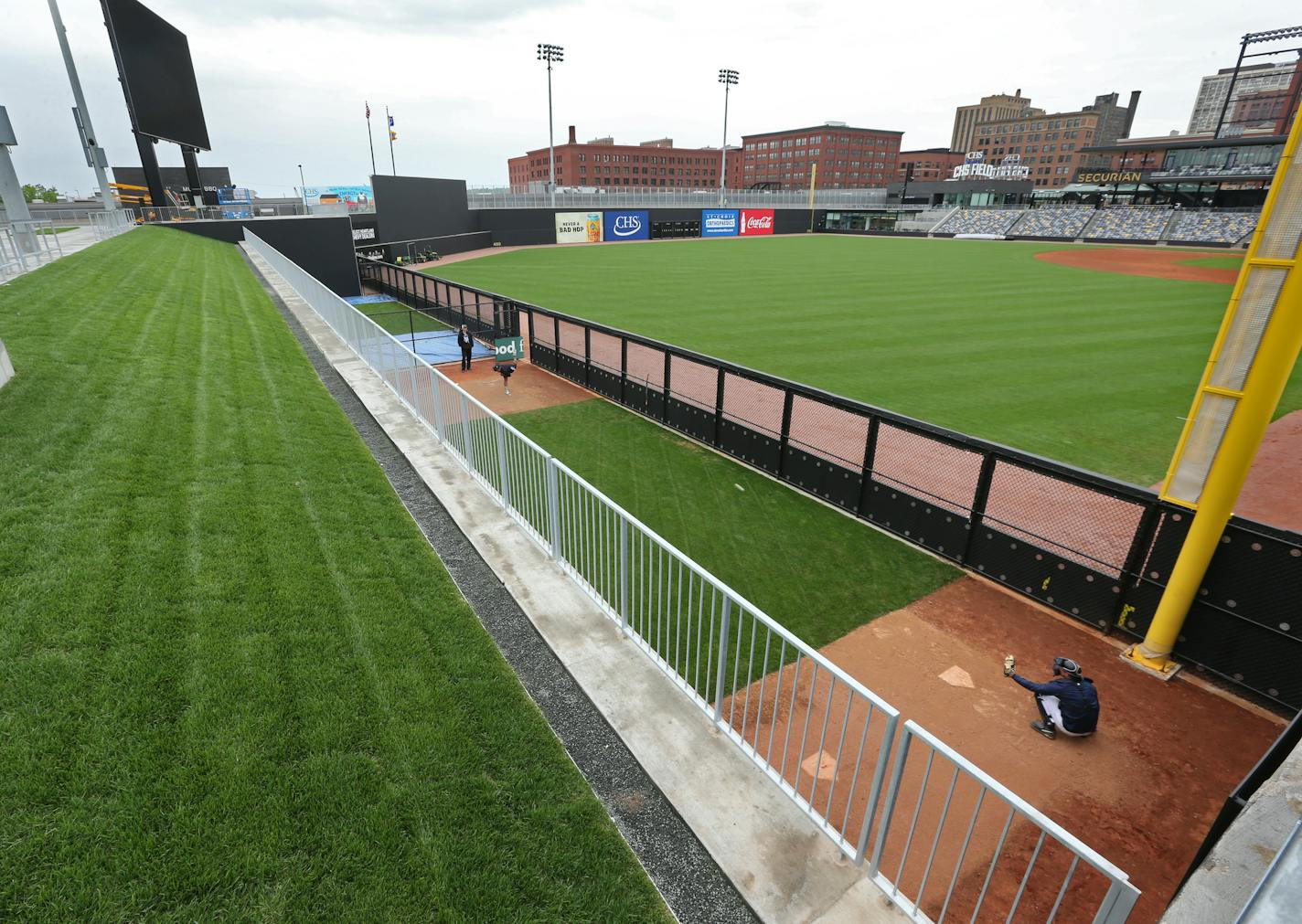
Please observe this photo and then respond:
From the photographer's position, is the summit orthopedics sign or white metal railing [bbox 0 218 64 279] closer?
white metal railing [bbox 0 218 64 279]

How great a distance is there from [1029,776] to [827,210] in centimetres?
9136

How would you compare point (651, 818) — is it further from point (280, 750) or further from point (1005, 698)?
point (1005, 698)

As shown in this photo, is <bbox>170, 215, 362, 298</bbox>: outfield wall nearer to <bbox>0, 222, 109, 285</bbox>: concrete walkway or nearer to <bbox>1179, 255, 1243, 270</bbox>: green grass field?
<bbox>0, 222, 109, 285</bbox>: concrete walkway

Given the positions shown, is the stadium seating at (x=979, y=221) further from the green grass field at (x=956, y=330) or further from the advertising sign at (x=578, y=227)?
the advertising sign at (x=578, y=227)

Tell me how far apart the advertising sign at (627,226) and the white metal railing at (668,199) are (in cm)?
118

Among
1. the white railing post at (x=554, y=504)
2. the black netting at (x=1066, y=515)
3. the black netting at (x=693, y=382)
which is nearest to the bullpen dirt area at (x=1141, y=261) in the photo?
the black netting at (x=693, y=382)

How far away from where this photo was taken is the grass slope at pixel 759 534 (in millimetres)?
7969

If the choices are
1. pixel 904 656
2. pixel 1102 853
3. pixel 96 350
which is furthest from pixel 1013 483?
pixel 96 350

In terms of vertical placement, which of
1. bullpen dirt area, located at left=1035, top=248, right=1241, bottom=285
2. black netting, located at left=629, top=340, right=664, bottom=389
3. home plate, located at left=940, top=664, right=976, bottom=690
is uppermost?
bullpen dirt area, located at left=1035, top=248, right=1241, bottom=285

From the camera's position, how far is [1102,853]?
482 cm

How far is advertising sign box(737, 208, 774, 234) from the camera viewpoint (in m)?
79.2

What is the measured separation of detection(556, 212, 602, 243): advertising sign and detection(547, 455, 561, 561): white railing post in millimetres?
62616

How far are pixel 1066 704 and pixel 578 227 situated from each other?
66.6 meters

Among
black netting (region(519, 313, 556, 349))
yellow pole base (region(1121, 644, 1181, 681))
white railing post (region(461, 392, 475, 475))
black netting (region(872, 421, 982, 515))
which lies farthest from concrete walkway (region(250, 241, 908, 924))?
black netting (region(519, 313, 556, 349))
